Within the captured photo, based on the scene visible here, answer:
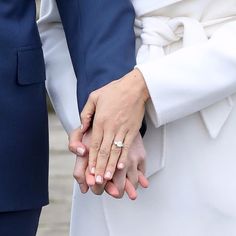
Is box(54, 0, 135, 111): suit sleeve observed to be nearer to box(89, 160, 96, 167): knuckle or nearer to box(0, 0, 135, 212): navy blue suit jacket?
box(0, 0, 135, 212): navy blue suit jacket

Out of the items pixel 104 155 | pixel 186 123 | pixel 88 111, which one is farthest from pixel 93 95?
pixel 186 123

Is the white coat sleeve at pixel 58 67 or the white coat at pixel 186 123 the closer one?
the white coat at pixel 186 123

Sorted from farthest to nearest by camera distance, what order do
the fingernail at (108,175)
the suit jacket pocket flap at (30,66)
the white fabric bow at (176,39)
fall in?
the suit jacket pocket flap at (30,66), the white fabric bow at (176,39), the fingernail at (108,175)

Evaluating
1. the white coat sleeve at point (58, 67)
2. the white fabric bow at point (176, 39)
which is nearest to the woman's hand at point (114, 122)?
the white fabric bow at point (176, 39)

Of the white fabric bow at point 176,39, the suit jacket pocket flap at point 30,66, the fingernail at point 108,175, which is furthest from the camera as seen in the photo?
the suit jacket pocket flap at point 30,66

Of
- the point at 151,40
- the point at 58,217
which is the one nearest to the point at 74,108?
the point at 151,40

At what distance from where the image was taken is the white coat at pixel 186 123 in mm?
2469

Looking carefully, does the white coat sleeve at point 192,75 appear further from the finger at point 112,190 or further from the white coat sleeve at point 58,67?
the white coat sleeve at point 58,67

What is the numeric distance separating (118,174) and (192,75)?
0.27 m

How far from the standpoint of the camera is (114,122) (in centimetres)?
244

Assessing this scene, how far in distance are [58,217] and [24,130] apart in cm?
236

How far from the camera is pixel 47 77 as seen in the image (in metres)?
2.80

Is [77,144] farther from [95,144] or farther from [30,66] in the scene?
[30,66]

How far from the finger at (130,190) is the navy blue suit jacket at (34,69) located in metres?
0.23
